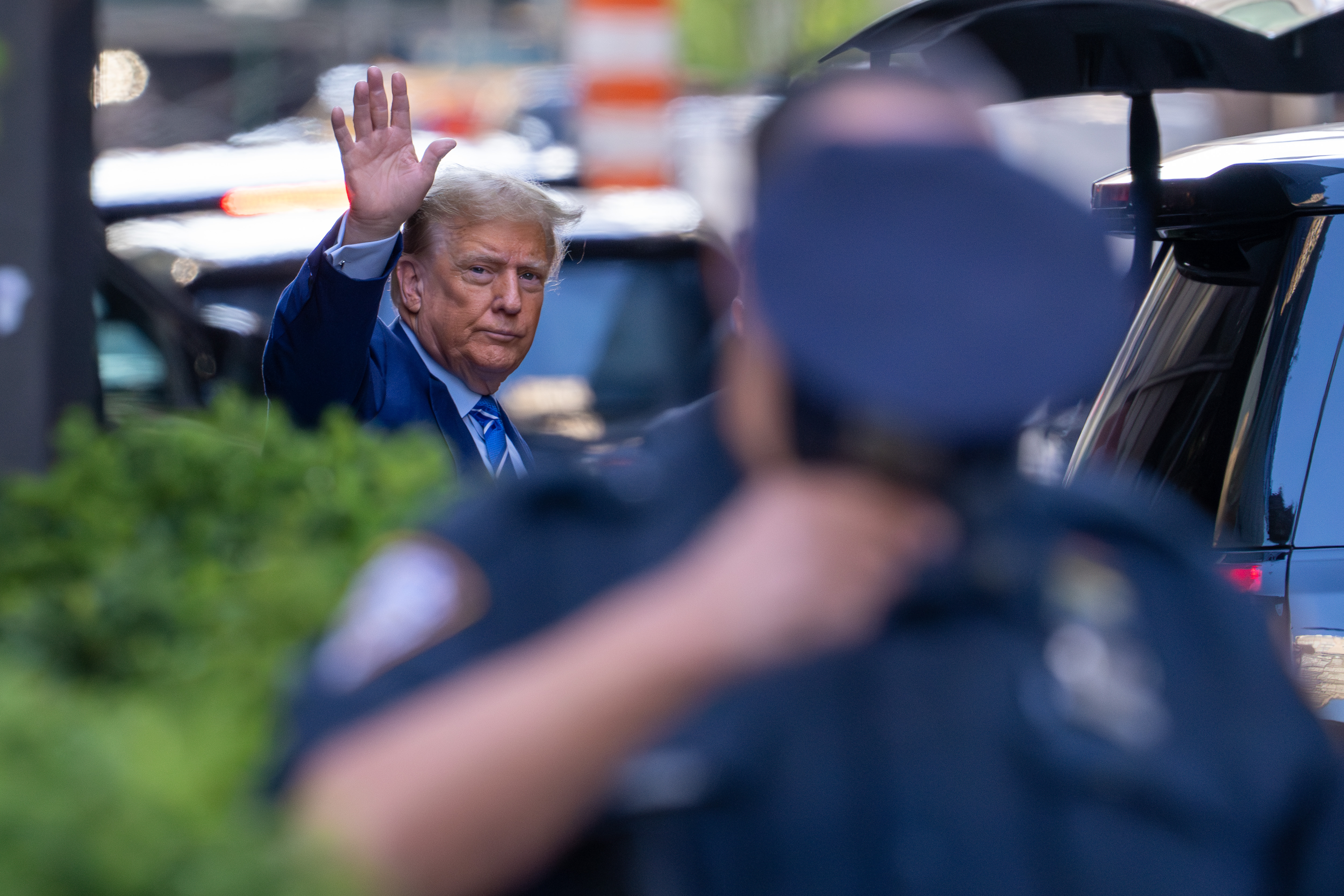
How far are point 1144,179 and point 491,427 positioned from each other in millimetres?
1835

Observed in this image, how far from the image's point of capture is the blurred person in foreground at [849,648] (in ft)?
3.33

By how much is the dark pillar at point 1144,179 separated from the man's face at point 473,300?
1.60m

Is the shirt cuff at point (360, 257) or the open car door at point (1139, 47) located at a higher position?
the open car door at point (1139, 47)

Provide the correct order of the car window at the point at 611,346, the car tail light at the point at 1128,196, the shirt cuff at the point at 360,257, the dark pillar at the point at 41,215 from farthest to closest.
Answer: the car window at the point at 611,346, the car tail light at the point at 1128,196, the shirt cuff at the point at 360,257, the dark pillar at the point at 41,215

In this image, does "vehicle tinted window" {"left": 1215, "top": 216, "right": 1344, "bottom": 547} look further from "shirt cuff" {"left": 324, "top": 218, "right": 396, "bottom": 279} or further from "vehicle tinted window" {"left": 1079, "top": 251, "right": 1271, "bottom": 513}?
"shirt cuff" {"left": 324, "top": 218, "right": 396, "bottom": 279}

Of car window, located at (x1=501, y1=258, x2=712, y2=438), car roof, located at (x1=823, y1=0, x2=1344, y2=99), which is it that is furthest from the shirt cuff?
car window, located at (x1=501, y1=258, x2=712, y2=438)

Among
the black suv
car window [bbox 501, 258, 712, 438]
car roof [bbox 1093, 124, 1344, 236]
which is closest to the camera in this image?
the black suv

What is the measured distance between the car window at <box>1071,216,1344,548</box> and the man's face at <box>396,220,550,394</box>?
1.50 m

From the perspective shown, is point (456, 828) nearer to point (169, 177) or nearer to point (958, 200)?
point (958, 200)

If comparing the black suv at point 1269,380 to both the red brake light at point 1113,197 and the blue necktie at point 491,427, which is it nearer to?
the red brake light at point 1113,197

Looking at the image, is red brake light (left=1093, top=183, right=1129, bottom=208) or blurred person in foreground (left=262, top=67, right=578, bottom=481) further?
red brake light (left=1093, top=183, right=1129, bottom=208)

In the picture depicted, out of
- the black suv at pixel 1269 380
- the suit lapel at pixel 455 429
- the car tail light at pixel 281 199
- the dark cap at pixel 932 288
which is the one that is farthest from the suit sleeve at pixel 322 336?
the car tail light at pixel 281 199

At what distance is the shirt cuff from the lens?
8.53ft

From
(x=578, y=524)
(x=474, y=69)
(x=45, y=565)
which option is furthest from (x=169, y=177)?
(x=474, y=69)
